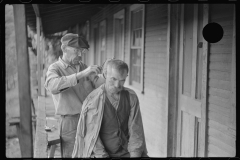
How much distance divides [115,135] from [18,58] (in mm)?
787

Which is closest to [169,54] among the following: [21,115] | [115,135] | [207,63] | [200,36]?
[200,36]

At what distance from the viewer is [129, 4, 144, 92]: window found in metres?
4.96

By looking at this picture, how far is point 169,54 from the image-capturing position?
3.69 metres

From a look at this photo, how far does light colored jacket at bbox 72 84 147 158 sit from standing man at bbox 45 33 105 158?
1.13 feet

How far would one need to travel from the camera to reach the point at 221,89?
8.64 ft

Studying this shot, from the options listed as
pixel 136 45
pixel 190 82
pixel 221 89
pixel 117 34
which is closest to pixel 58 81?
pixel 221 89

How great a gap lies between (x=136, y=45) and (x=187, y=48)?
6.40ft

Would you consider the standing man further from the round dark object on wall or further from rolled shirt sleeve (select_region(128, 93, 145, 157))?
the round dark object on wall

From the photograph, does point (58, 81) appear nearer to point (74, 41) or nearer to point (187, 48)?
point (74, 41)

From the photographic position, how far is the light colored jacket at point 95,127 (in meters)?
1.83

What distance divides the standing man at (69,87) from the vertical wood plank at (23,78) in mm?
266

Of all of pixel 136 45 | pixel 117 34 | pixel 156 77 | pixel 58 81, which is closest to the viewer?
pixel 58 81

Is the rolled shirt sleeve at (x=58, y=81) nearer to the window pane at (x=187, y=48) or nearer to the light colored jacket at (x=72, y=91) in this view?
the light colored jacket at (x=72, y=91)

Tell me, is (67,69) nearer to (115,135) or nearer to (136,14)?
(115,135)
